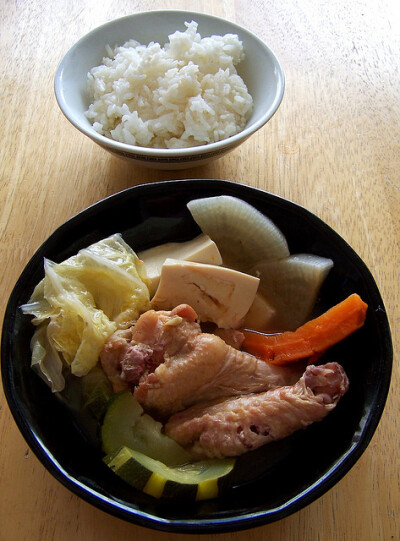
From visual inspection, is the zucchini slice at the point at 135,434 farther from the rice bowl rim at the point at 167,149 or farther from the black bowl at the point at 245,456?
the rice bowl rim at the point at 167,149

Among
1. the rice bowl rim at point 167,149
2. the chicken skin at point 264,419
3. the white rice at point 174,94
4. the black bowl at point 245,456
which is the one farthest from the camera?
the white rice at point 174,94

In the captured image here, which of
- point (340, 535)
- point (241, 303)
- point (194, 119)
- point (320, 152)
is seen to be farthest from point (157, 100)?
point (340, 535)

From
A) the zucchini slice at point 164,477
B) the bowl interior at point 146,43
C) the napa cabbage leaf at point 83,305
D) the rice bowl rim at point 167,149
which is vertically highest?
the bowl interior at point 146,43

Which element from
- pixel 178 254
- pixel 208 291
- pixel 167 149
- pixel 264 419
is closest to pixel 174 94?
pixel 167 149

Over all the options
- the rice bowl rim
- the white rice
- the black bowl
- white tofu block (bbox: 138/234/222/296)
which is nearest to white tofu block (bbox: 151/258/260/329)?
white tofu block (bbox: 138/234/222/296)

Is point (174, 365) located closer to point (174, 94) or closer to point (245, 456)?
point (245, 456)

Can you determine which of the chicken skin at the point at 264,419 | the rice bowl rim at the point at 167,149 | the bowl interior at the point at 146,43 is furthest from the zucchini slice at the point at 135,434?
the bowl interior at the point at 146,43

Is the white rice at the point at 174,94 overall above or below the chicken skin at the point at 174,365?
above
